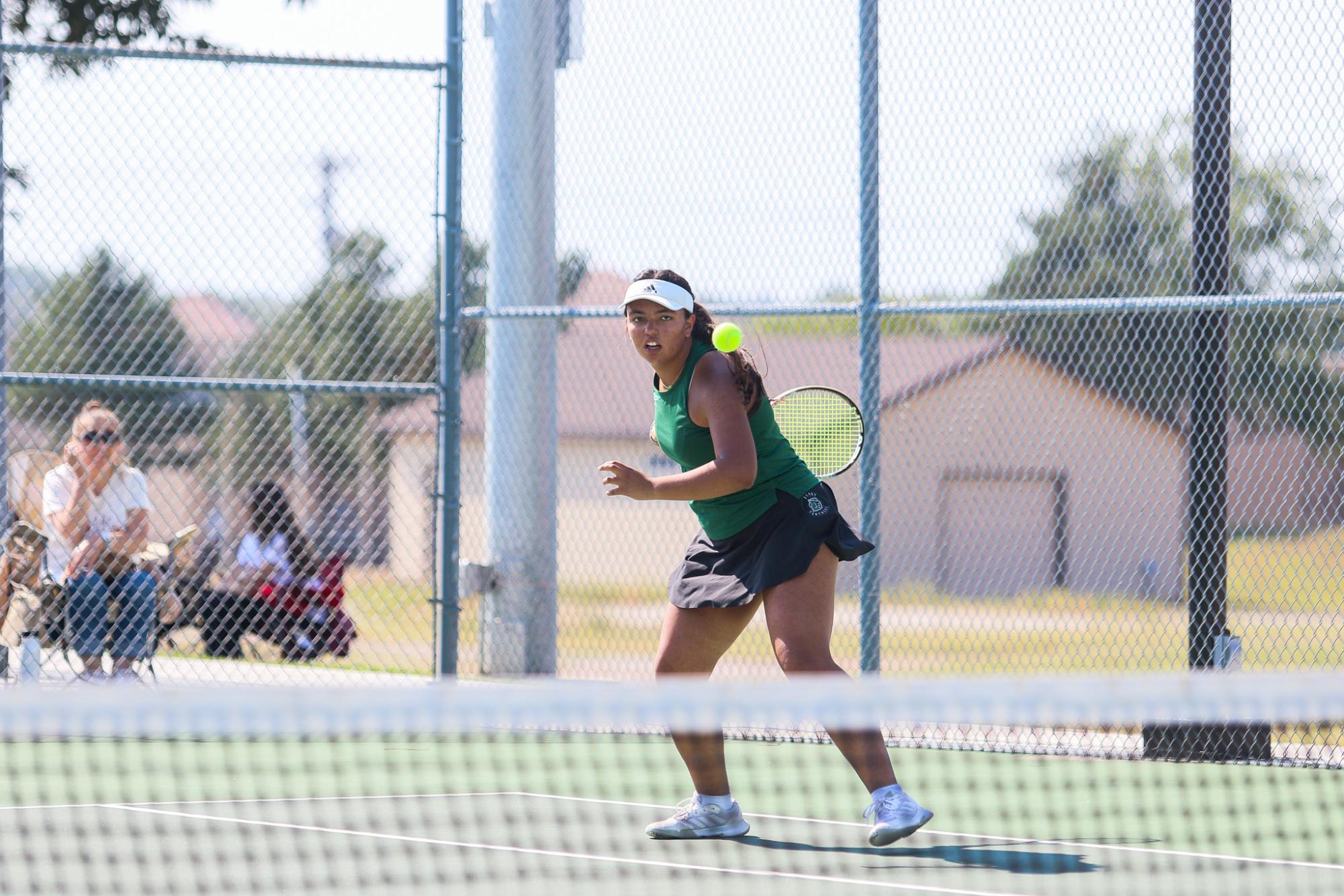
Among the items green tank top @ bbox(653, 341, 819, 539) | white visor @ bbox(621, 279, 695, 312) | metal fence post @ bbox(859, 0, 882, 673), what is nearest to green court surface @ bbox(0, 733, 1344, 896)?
metal fence post @ bbox(859, 0, 882, 673)

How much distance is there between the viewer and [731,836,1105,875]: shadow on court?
4.52 m

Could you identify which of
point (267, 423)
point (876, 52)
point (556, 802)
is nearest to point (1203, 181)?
point (876, 52)

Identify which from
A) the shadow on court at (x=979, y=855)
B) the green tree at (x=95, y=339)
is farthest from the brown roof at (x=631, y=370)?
the shadow on court at (x=979, y=855)

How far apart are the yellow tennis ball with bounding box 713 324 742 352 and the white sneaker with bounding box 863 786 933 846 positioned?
1276 mm

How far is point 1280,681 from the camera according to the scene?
3191 mm

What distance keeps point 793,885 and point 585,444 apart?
25.0 feet

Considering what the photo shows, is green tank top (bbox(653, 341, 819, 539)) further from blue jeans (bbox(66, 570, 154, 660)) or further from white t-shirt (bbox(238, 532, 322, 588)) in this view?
white t-shirt (bbox(238, 532, 322, 588))

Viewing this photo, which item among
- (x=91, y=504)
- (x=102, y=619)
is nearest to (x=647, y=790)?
(x=102, y=619)

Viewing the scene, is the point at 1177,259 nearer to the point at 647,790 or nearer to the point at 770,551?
the point at 647,790

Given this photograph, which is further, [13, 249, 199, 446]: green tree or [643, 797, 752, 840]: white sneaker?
[13, 249, 199, 446]: green tree

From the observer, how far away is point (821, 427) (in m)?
5.60

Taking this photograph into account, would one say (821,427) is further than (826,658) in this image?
Yes

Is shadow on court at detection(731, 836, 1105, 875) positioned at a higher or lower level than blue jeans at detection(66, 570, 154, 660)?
lower

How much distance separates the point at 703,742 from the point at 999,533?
11832 mm
